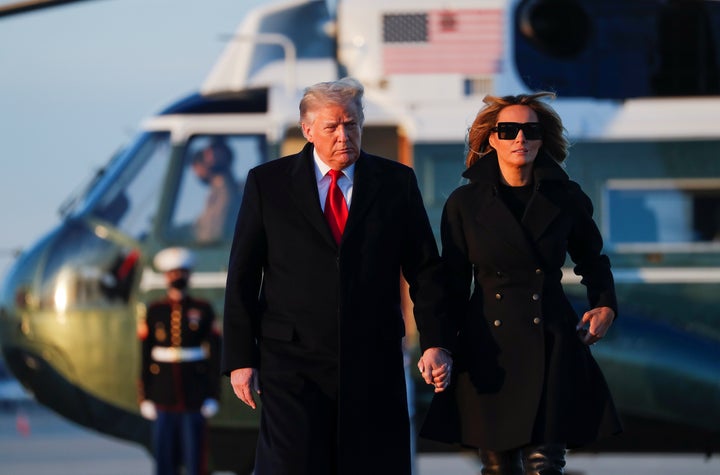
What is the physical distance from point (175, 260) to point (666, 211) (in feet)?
10.2

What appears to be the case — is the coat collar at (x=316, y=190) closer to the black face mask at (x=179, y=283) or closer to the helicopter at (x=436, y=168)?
the black face mask at (x=179, y=283)

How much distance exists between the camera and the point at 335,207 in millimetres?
5891

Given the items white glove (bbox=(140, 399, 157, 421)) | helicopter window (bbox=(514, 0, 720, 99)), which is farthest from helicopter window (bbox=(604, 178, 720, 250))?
white glove (bbox=(140, 399, 157, 421))

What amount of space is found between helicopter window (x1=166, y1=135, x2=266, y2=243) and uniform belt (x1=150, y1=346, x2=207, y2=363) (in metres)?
0.79

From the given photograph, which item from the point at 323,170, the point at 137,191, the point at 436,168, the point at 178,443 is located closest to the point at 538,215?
the point at 323,170

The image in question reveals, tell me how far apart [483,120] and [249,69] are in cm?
532

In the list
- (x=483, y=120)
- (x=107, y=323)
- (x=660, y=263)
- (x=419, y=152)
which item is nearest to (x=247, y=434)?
(x=107, y=323)

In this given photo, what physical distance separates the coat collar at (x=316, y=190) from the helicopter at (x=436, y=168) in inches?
192

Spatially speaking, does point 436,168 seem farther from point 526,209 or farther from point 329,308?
point 329,308

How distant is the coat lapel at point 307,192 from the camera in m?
5.80

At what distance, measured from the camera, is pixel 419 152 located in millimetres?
10867

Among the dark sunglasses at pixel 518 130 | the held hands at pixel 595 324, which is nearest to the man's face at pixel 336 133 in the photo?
the dark sunglasses at pixel 518 130

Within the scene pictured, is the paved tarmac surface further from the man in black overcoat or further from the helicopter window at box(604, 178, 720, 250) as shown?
the man in black overcoat

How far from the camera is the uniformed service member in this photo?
34.7 feet
